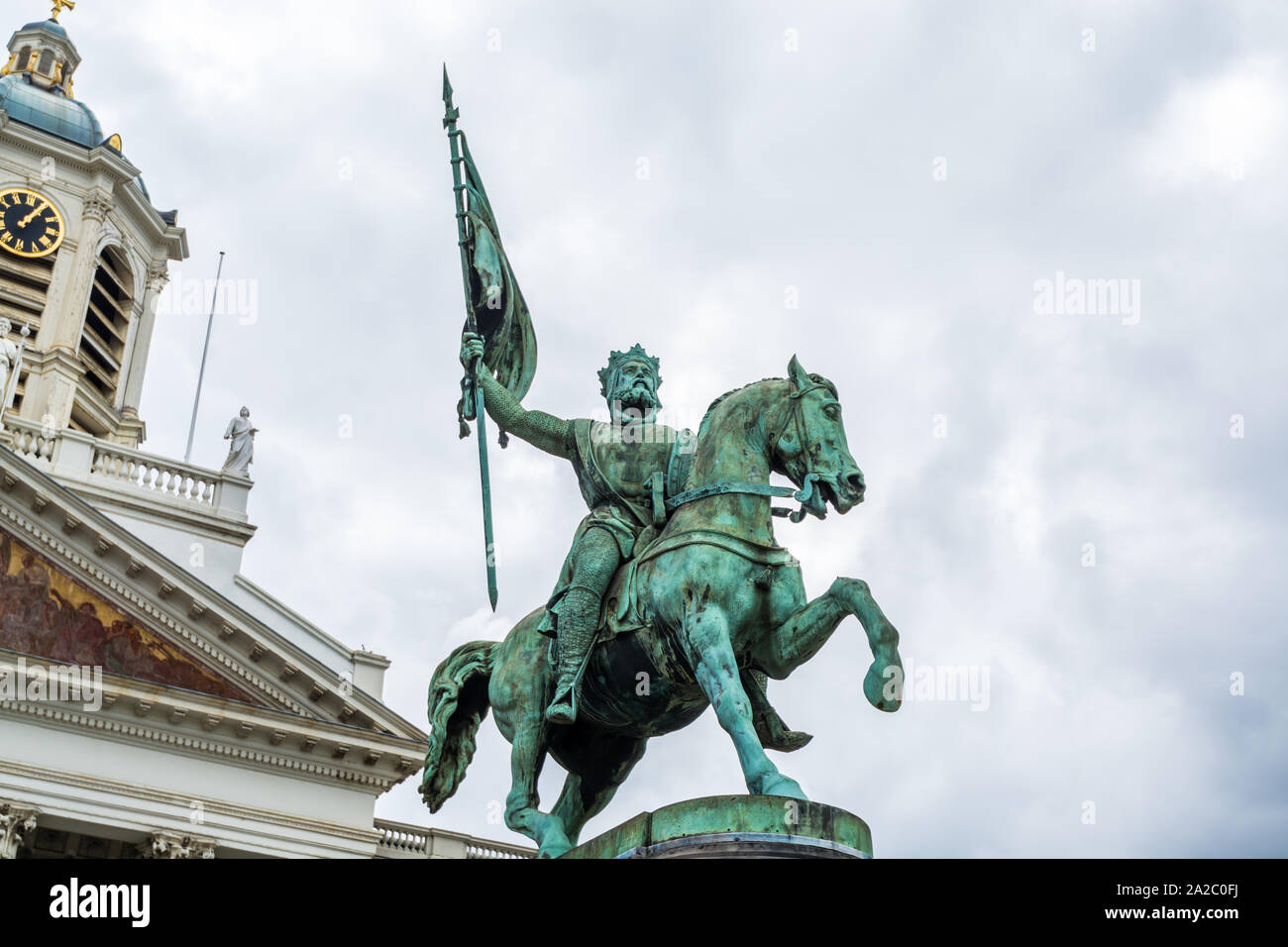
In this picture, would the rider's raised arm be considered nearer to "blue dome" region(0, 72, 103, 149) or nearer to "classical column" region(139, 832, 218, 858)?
"classical column" region(139, 832, 218, 858)

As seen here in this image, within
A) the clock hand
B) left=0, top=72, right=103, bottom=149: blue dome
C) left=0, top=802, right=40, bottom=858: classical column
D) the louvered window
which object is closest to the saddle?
left=0, top=802, right=40, bottom=858: classical column

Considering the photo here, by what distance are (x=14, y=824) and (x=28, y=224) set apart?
26494 millimetres

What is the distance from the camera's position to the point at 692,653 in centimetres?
668

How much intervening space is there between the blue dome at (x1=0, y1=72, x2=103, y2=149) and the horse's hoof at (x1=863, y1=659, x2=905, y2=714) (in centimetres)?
4950

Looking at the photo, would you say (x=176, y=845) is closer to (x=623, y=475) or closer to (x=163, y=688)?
(x=163, y=688)

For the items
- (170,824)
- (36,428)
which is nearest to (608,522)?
(170,824)

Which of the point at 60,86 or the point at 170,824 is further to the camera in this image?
the point at 60,86

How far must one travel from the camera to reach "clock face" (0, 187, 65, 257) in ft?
152

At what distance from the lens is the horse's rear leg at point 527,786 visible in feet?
24.2

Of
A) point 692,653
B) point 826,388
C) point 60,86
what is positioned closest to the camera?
point 692,653

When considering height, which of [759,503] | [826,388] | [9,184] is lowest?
[759,503]

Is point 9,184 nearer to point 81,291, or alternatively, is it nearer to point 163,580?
point 81,291

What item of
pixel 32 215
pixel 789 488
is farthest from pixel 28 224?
pixel 789 488
